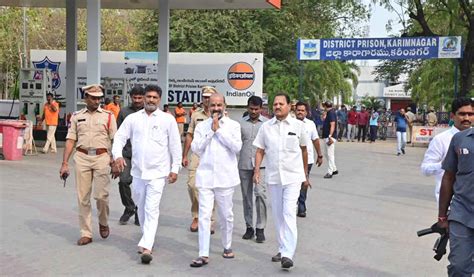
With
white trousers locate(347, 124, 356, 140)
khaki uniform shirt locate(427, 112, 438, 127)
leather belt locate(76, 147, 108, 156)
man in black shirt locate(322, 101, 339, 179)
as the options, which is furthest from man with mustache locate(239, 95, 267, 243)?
white trousers locate(347, 124, 356, 140)

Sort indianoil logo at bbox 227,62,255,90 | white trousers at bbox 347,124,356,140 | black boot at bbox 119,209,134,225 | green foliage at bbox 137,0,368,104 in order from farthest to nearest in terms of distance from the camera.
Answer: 1. green foliage at bbox 137,0,368,104
2. white trousers at bbox 347,124,356,140
3. indianoil logo at bbox 227,62,255,90
4. black boot at bbox 119,209,134,225

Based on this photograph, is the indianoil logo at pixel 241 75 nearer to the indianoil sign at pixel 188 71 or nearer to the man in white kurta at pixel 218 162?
the indianoil sign at pixel 188 71

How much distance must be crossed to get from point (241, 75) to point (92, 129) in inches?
832

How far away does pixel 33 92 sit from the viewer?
67.0 ft

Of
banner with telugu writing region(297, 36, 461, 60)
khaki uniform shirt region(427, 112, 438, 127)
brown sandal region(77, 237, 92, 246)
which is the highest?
banner with telugu writing region(297, 36, 461, 60)

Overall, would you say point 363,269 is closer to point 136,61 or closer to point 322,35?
point 136,61

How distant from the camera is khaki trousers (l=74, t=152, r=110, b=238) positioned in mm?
6996

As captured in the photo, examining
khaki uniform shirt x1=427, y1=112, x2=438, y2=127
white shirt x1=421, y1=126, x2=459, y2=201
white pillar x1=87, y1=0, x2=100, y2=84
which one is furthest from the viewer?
khaki uniform shirt x1=427, y1=112, x2=438, y2=127

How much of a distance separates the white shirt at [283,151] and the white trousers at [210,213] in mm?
503

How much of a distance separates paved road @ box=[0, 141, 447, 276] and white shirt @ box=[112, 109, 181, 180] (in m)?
0.94

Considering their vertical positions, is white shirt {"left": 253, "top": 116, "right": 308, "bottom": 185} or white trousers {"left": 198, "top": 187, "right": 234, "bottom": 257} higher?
white shirt {"left": 253, "top": 116, "right": 308, "bottom": 185}

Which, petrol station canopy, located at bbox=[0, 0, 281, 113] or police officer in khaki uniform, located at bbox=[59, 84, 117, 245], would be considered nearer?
police officer in khaki uniform, located at bbox=[59, 84, 117, 245]

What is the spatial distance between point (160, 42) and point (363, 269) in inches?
653

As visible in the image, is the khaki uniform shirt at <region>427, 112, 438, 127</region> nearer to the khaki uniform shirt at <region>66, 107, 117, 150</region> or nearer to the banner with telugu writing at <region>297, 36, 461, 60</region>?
the banner with telugu writing at <region>297, 36, 461, 60</region>
